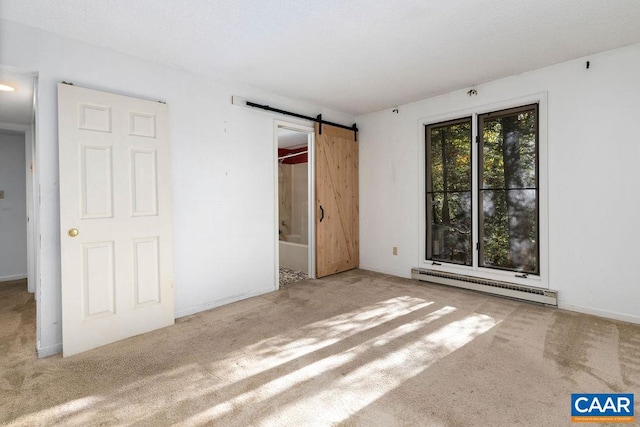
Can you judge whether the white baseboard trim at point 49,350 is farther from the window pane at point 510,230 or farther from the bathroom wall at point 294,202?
the window pane at point 510,230

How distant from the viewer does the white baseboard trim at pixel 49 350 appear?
90.5 inches

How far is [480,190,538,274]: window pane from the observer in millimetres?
3459

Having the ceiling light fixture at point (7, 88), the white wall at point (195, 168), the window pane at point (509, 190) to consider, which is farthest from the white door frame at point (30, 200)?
the window pane at point (509, 190)

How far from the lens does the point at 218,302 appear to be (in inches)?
133

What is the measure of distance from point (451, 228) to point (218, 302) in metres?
3.03

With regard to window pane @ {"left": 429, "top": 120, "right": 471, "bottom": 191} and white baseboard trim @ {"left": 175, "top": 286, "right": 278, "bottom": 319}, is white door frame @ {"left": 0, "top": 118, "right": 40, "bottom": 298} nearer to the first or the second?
white baseboard trim @ {"left": 175, "top": 286, "right": 278, "bottom": 319}

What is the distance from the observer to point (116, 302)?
8.48 feet

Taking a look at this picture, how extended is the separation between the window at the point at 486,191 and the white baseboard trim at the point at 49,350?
399 cm

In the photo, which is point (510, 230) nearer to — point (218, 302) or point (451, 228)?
point (451, 228)

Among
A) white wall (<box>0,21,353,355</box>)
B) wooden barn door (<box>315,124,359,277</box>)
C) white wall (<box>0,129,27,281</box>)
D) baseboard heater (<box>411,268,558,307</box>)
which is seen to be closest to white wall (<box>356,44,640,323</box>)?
baseboard heater (<box>411,268,558,307</box>)

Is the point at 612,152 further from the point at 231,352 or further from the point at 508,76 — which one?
the point at 231,352

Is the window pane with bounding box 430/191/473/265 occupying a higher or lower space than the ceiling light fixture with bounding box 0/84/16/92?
lower

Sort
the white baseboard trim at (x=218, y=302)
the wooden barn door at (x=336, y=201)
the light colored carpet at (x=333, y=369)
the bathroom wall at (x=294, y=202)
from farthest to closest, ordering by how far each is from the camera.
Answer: the bathroom wall at (x=294, y=202) < the wooden barn door at (x=336, y=201) < the white baseboard trim at (x=218, y=302) < the light colored carpet at (x=333, y=369)

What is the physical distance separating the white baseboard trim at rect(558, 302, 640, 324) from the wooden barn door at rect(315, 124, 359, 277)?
8.85ft
